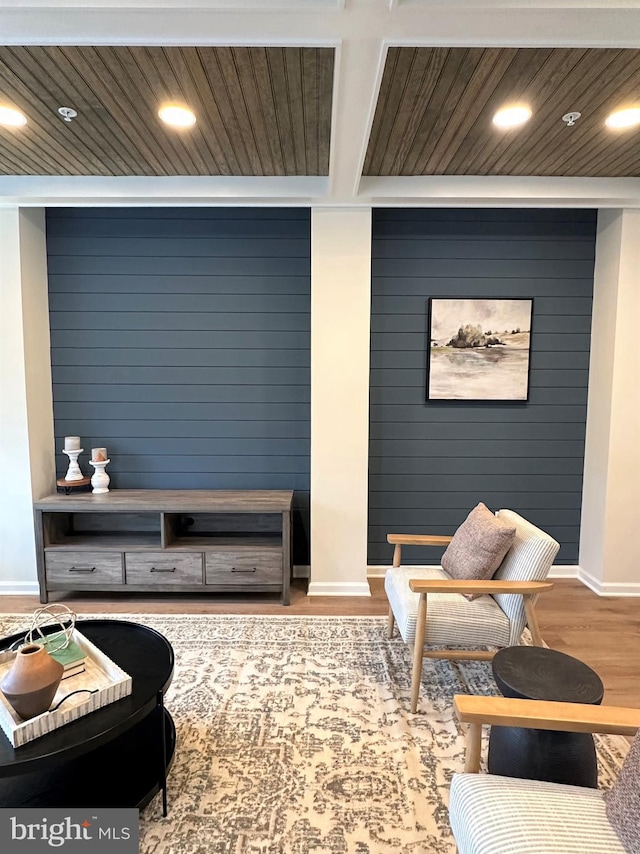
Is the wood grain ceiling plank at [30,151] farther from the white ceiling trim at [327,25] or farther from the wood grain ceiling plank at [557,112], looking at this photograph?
the wood grain ceiling plank at [557,112]

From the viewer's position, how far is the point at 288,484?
371 cm

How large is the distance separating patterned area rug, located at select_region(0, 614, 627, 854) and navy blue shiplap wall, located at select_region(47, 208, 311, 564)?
3.78ft

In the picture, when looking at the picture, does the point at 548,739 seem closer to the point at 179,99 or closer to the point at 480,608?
the point at 480,608

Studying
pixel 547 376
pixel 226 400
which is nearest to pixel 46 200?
pixel 226 400

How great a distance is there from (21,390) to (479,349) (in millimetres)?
3290

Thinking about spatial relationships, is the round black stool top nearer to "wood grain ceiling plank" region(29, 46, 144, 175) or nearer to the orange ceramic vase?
the orange ceramic vase

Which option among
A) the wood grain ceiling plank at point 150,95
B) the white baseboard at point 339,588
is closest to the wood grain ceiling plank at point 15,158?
the wood grain ceiling plank at point 150,95

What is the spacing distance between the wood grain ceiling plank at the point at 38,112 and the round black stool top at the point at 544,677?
2934mm

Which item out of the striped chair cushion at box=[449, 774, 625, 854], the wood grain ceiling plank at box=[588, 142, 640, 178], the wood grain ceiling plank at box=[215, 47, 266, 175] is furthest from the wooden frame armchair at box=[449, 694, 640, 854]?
the wood grain ceiling plank at box=[588, 142, 640, 178]

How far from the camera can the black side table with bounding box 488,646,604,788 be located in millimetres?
1605

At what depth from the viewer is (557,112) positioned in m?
2.29

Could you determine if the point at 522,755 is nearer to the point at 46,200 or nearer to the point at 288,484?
the point at 288,484

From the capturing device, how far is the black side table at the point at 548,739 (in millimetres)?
1605

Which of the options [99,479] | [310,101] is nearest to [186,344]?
[99,479]
